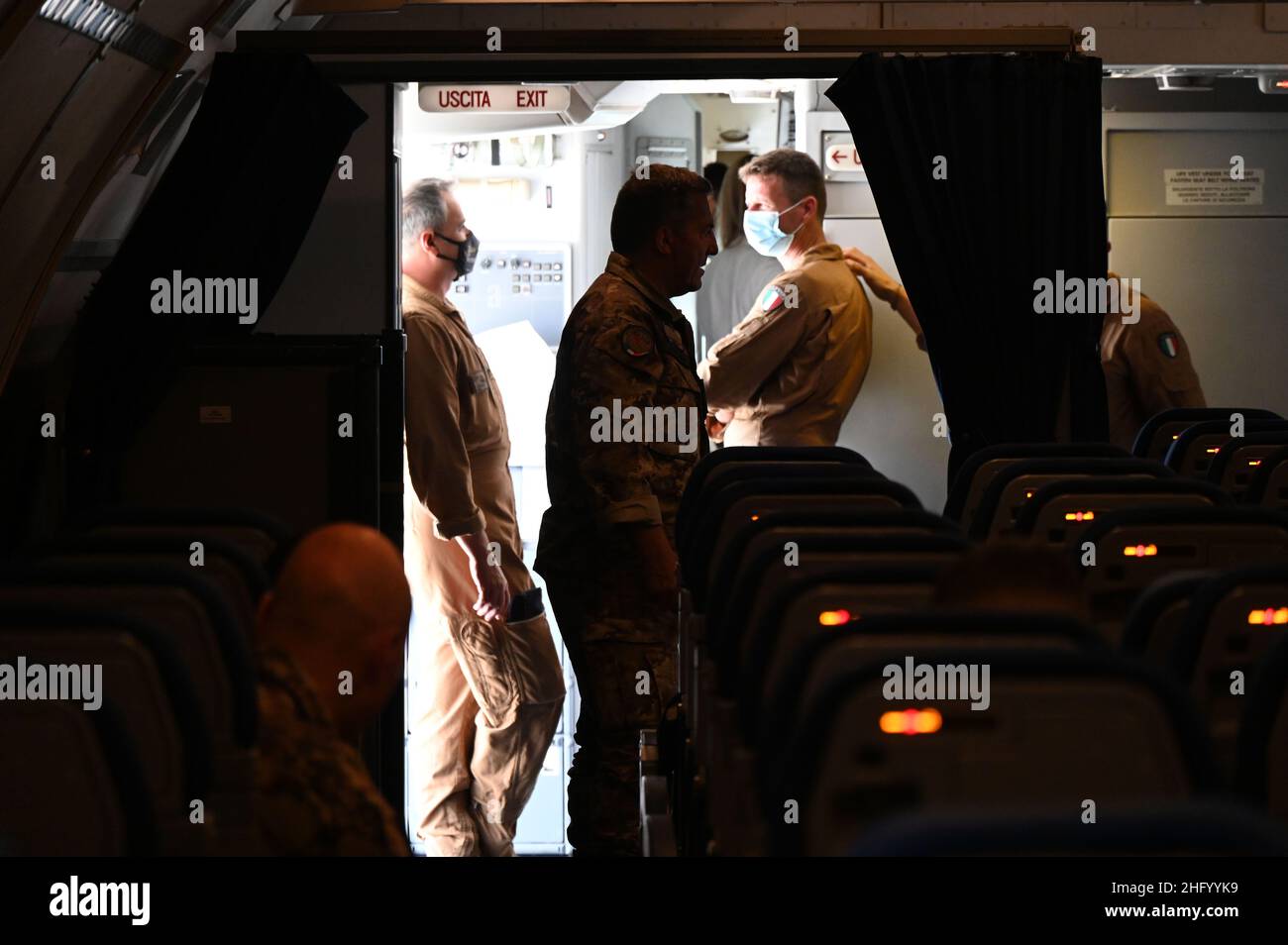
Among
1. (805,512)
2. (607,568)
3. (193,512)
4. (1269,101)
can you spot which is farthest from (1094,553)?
(1269,101)

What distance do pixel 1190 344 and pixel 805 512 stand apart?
4.86 metres

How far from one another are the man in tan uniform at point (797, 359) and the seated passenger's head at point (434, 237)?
985 mm

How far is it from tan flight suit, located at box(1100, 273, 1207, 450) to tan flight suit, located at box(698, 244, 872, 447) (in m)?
1.49

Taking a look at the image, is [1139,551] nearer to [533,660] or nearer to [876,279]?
[533,660]

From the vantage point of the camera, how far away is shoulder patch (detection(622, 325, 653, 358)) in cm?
435

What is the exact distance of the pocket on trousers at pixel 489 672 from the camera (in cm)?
546

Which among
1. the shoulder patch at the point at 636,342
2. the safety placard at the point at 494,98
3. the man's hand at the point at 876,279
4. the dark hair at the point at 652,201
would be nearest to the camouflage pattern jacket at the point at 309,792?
the shoulder patch at the point at 636,342

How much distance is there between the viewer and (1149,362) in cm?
664

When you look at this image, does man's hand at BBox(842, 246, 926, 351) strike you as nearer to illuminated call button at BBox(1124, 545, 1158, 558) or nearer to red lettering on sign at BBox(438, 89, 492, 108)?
red lettering on sign at BBox(438, 89, 492, 108)

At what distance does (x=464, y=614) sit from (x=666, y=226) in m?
1.78

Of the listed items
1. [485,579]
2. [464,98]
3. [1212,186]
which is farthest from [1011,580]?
[1212,186]

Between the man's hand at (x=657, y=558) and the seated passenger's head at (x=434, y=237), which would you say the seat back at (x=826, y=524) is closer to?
the man's hand at (x=657, y=558)

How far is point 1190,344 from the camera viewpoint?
23.8 ft

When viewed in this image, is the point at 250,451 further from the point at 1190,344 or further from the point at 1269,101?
the point at 1269,101
